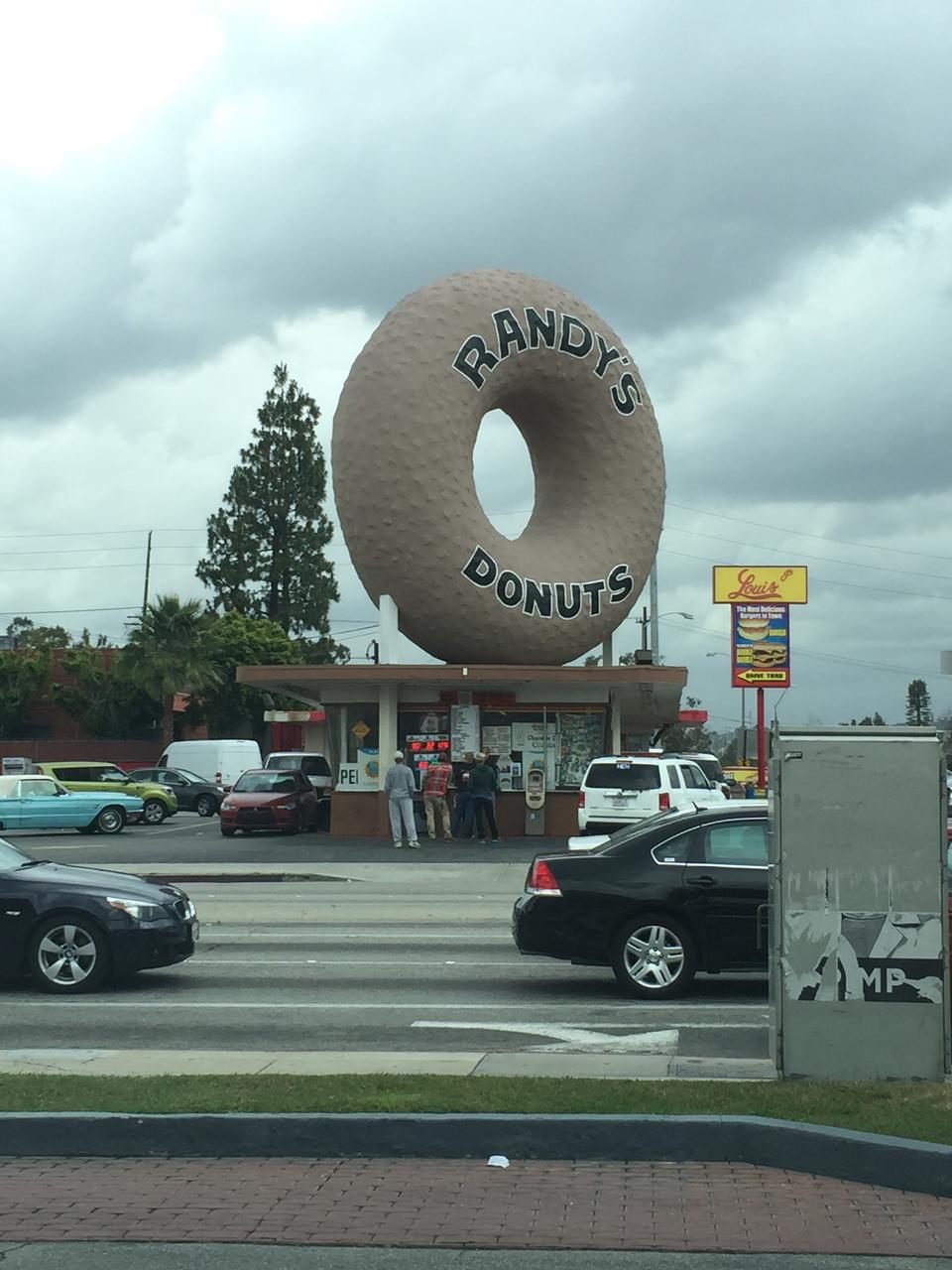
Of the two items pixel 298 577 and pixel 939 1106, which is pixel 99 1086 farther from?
pixel 298 577

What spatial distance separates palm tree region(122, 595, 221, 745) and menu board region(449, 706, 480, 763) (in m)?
31.7

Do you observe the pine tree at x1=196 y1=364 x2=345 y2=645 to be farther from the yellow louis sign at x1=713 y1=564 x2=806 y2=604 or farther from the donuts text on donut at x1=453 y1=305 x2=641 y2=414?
the donuts text on donut at x1=453 y1=305 x2=641 y2=414

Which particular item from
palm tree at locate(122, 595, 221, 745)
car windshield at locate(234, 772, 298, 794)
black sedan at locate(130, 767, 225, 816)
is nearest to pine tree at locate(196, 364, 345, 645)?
palm tree at locate(122, 595, 221, 745)

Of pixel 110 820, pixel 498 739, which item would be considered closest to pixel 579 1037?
pixel 498 739

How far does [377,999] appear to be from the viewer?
41.7ft

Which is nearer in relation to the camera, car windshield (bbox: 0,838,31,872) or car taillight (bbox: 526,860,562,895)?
car taillight (bbox: 526,860,562,895)

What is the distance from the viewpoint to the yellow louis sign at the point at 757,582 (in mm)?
61737

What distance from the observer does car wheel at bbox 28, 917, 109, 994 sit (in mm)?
12961

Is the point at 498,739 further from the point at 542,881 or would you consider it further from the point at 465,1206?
the point at 465,1206

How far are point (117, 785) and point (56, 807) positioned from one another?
21.4 feet

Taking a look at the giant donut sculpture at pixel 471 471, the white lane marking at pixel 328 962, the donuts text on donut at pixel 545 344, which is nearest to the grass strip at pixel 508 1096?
the white lane marking at pixel 328 962

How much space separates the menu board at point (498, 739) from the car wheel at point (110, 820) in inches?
413

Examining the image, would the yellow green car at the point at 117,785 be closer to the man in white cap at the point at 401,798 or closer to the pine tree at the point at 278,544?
the man in white cap at the point at 401,798

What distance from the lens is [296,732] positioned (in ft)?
171
